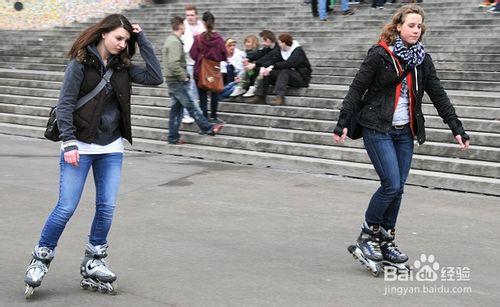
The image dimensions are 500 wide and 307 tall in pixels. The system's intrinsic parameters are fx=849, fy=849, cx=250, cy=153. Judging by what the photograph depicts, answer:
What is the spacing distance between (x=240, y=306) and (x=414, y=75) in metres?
1.95

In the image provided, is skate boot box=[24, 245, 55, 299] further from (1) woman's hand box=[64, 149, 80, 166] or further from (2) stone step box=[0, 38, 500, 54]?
(2) stone step box=[0, 38, 500, 54]

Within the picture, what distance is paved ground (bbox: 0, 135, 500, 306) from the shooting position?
528 cm

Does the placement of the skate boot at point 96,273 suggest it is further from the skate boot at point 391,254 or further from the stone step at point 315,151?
the stone step at point 315,151

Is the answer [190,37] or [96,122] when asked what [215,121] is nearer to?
[190,37]

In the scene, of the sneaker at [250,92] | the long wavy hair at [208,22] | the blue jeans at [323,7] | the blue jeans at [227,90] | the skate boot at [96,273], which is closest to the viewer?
the skate boot at [96,273]

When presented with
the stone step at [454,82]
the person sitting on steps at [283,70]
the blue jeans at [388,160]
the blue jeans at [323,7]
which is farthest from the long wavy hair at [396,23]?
the blue jeans at [323,7]

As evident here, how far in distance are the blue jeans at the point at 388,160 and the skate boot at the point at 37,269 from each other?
2180 mm

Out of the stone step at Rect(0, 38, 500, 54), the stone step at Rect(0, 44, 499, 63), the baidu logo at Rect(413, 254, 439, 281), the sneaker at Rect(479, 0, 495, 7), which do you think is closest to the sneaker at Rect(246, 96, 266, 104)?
the stone step at Rect(0, 44, 499, 63)

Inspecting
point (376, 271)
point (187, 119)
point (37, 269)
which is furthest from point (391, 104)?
point (187, 119)

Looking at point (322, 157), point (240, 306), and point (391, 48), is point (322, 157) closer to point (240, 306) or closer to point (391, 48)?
point (391, 48)

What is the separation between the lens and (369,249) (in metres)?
5.83

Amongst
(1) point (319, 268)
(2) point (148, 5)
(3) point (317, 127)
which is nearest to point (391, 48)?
(1) point (319, 268)

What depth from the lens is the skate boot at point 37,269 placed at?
5078 mm

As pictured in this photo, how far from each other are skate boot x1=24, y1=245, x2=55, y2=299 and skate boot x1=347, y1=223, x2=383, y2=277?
6.86ft
